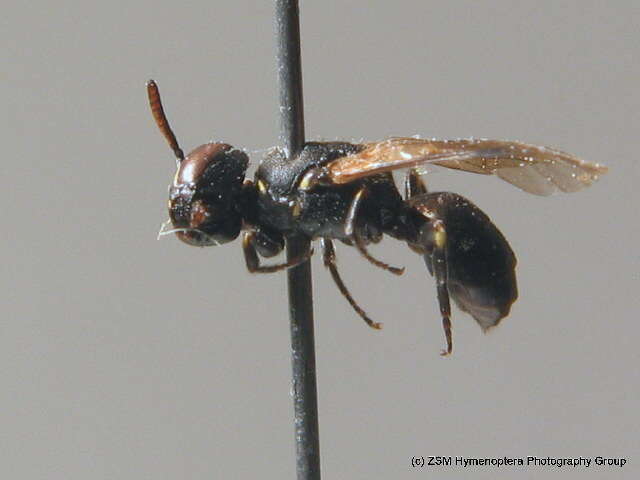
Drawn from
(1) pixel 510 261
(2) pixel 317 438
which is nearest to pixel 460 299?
(1) pixel 510 261

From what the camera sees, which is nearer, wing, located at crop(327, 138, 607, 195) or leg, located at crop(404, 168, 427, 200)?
wing, located at crop(327, 138, 607, 195)

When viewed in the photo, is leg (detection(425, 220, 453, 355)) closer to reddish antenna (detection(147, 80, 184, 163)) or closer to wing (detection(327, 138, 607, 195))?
wing (detection(327, 138, 607, 195))

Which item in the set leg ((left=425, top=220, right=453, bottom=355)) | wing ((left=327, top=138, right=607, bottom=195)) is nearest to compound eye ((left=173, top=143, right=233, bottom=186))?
wing ((left=327, top=138, right=607, bottom=195))

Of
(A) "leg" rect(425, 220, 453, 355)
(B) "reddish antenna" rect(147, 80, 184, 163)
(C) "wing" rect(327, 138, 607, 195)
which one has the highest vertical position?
(B) "reddish antenna" rect(147, 80, 184, 163)

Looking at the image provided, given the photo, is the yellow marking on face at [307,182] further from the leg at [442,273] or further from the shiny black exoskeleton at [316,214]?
the leg at [442,273]

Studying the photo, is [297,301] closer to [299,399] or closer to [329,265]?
[299,399]

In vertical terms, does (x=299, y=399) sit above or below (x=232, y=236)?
below

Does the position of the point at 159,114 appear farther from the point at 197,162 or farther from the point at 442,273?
the point at 442,273
